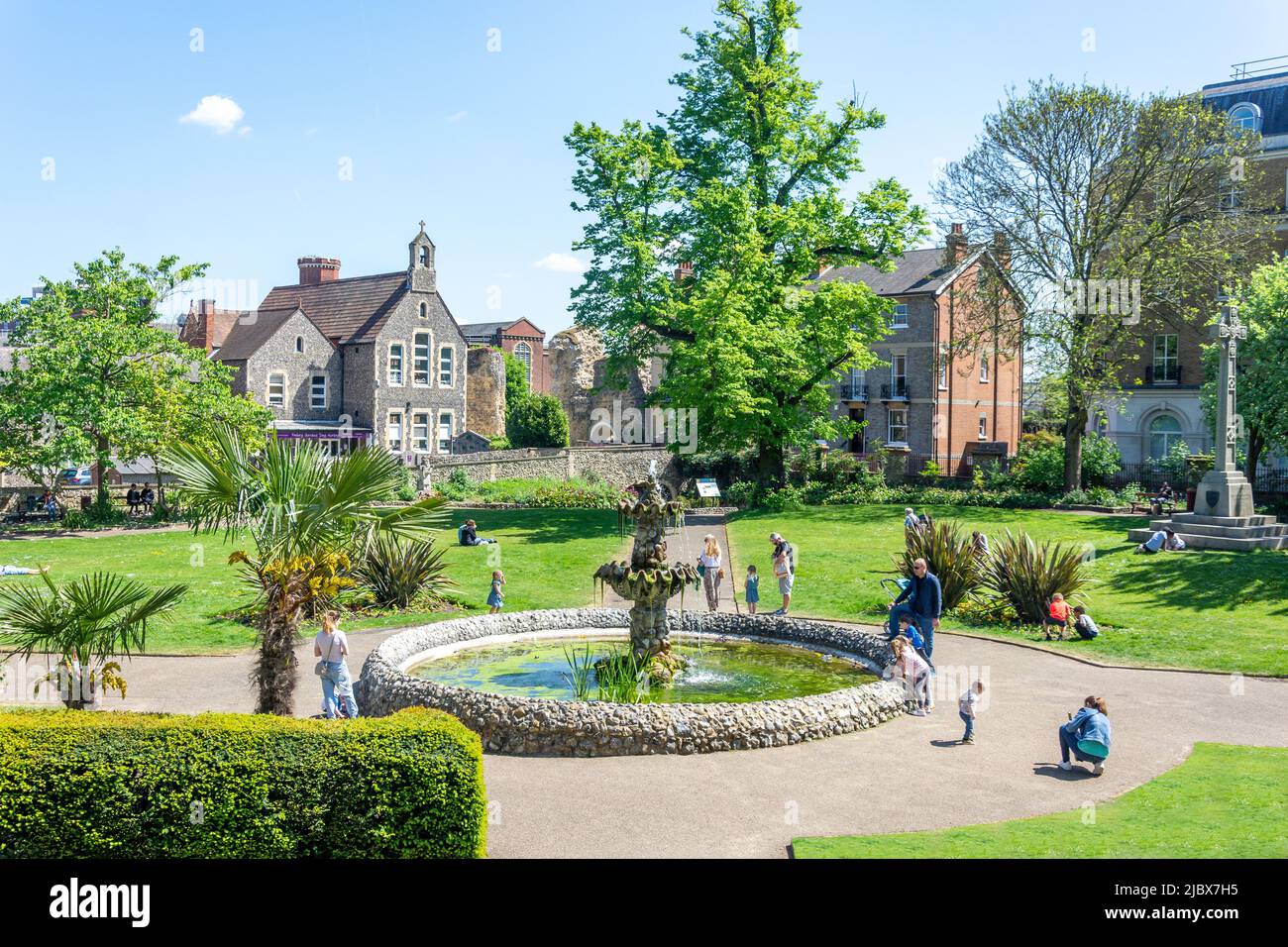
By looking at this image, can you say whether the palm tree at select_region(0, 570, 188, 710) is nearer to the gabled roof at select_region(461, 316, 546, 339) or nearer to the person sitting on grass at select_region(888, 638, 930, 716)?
the person sitting on grass at select_region(888, 638, 930, 716)

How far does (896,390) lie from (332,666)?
4821cm

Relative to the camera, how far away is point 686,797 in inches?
453

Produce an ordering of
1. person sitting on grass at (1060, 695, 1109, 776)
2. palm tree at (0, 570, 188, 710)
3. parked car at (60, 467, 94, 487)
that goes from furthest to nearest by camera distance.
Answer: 1. parked car at (60, 467, 94, 487)
2. person sitting on grass at (1060, 695, 1109, 776)
3. palm tree at (0, 570, 188, 710)

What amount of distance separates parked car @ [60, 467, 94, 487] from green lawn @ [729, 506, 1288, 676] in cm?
2606

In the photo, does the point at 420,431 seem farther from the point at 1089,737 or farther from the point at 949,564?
the point at 1089,737

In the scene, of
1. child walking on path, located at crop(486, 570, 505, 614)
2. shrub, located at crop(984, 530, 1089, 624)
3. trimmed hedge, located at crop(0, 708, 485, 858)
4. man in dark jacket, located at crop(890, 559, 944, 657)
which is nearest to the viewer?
trimmed hedge, located at crop(0, 708, 485, 858)

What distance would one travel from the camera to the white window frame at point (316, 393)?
56.1 metres

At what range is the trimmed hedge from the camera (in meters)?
9.06

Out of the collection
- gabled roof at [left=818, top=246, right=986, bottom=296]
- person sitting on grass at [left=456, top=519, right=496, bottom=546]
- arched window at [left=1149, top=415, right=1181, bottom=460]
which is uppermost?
gabled roof at [left=818, top=246, right=986, bottom=296]

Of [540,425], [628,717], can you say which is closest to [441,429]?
[540,425]

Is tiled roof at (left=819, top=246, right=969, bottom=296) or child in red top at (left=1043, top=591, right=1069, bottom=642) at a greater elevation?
tiled roof at (left=819, top=246, right=969, bottom=296)

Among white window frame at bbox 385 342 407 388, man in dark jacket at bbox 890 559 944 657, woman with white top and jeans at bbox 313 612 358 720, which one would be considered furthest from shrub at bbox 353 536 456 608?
white window frame at bbox 385 342 407 388

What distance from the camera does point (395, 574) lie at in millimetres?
23453
